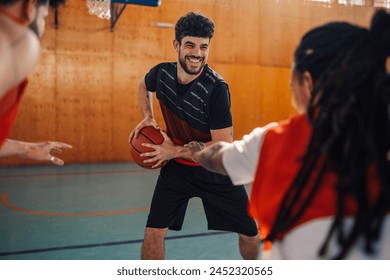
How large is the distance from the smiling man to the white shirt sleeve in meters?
1.49

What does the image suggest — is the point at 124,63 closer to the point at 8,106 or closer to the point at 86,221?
the point at 86,221

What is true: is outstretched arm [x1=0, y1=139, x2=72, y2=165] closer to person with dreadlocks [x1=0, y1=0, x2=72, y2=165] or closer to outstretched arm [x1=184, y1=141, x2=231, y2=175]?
person with dreadlocks [x1=0, y1=0, x2=72, y2=165]

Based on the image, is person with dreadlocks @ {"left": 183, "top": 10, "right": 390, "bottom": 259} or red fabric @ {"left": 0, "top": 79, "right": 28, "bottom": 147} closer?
person with dreadlocks @ {"left": 183, "top": 10, "right": 390, "bottom": 259}

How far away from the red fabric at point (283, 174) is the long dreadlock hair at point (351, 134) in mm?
21

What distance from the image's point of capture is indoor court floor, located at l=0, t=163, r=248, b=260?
3717 millimetres

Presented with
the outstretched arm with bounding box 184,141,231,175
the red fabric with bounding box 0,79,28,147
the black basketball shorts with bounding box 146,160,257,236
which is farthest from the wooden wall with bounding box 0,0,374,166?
the red fabric with bounding box 0,79,28,147

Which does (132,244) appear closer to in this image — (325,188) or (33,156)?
(33,156)

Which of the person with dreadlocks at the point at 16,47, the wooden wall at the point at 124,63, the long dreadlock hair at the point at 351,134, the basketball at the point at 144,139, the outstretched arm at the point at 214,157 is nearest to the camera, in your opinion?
the long dreadlock hair at the point at 351,134

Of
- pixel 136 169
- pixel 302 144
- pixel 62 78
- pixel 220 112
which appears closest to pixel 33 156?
pixel 302 144

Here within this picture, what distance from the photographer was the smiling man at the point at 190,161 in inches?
119

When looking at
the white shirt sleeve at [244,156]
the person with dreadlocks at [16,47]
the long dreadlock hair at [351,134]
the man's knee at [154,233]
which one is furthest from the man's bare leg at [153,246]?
the long dreadlock hair at [351,134]

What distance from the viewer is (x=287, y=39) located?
10.6 metres

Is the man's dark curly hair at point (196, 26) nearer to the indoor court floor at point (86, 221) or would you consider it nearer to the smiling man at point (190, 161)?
the smiling man at point (190, 161)

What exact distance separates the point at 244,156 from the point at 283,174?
28 cm
